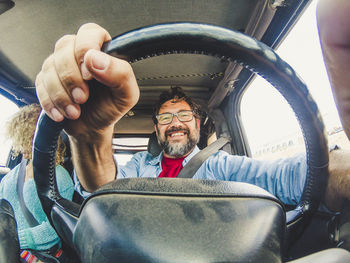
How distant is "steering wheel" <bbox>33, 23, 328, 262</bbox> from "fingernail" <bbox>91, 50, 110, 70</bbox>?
18mm

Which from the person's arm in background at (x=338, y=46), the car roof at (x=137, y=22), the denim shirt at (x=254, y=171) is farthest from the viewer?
the car roof at (x=137, y=22)

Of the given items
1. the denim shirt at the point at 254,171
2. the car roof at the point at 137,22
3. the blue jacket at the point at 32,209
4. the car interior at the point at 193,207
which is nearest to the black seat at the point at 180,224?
the car interior at the point at 193,207

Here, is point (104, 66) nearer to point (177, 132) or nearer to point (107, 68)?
point (107, 68)

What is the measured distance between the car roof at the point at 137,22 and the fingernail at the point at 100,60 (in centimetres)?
81

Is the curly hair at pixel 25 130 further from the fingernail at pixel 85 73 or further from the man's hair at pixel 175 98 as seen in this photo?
the fingernail at pixel 85 73

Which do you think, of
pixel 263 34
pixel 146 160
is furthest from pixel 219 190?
pixel 146 160

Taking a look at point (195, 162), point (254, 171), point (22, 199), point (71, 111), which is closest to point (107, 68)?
point (71, 111)

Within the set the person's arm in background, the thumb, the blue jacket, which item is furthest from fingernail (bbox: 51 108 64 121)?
the blue jacket

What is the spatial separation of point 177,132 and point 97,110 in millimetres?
1478

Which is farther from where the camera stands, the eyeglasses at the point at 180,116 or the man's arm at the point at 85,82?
the eyeglasses at the point at 180,116

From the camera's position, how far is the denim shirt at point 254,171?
2.85 feet

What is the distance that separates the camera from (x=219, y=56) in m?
0.35

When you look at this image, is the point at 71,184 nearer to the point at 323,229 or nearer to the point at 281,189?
the point at 281,189

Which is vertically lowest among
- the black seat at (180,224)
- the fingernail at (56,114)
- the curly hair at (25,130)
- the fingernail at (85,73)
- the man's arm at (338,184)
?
the curly hair at (25,130)
